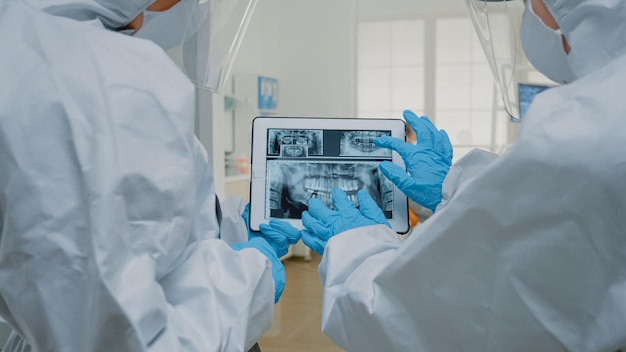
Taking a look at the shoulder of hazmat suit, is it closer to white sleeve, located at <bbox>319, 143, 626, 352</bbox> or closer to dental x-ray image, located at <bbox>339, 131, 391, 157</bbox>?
white sleeve, located at <bbox>319, 143, 626, 352</bbox>

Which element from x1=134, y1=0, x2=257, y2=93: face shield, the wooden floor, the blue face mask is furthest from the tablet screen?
the wooden floor

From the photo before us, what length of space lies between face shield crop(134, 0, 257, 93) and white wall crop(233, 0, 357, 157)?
3569 mm

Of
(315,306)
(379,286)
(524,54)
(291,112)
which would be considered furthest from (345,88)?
(379,286)

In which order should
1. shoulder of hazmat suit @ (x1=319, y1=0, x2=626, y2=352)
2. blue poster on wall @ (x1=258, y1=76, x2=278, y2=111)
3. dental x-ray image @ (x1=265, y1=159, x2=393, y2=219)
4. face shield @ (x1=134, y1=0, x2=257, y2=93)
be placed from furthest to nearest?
1. blue poster on wall @ (x1=258, y1=76, x2=278, y2=111)
2. dental x-ray image @ (x1=265, y1=159, x2=393, y2=219)
3. face shield @ (x1=134, y1=0, x2=257, y2=93)
4. shoulder of hazmat suit @ (x1=319, y1=0, x2=626, y2=352)

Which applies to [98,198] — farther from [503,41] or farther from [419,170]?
[503,41]

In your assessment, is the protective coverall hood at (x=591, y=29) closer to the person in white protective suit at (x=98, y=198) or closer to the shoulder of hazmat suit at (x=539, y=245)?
the shoulder of hazmat suit at (x=539, y=245)

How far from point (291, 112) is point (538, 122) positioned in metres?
4.34

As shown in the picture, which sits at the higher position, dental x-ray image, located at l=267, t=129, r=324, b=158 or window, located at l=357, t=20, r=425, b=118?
window, located at l=357, t=20, r=425, b=118

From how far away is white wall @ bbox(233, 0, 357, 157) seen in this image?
4.86 m

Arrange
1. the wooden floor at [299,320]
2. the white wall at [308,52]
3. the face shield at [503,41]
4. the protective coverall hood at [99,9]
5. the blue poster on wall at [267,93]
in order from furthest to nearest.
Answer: the white wall at [308,52]
the blue poster on wall at [267,93]
the wooden floor at [299,320]
the face shield at [503,41]
the protective coverall hood at [99,9]

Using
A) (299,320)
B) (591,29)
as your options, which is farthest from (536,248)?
(299,320)

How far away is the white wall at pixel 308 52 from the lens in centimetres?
486

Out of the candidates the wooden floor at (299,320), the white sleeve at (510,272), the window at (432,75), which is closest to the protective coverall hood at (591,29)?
the white sleeve at (510,272)

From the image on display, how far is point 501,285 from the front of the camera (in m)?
0.76
